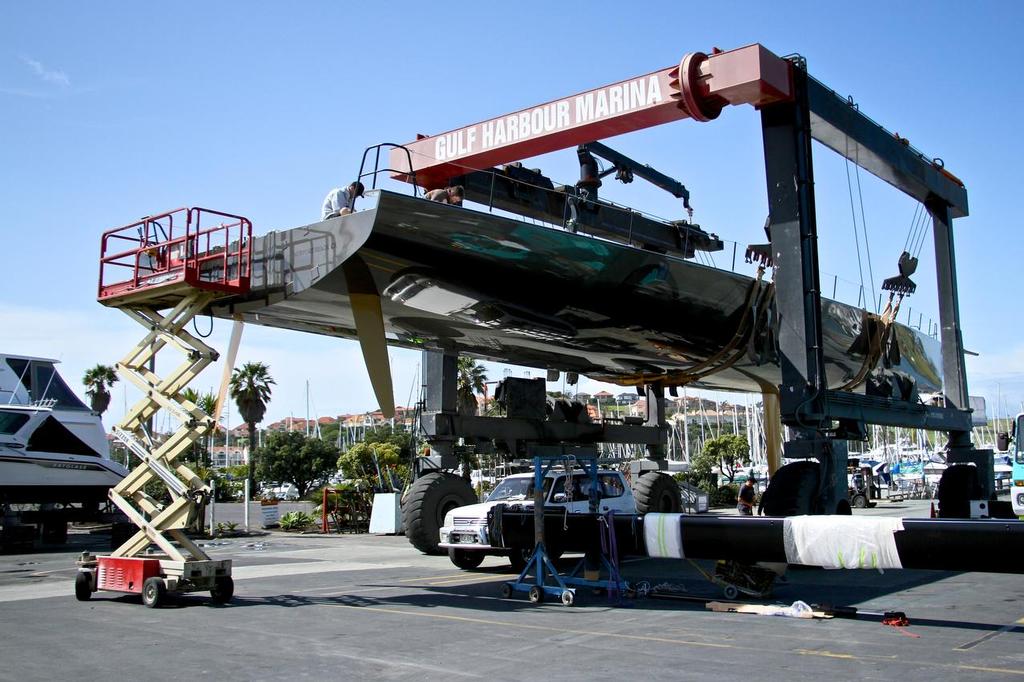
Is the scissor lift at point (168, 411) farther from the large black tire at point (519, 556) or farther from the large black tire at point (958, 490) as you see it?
the large black tire at point (958, 490)

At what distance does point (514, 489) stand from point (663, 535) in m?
4.57

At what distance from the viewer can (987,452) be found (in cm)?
1661

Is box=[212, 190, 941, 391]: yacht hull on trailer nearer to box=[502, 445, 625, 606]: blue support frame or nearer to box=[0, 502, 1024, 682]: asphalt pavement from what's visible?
box=[502, 445, 625, 606]: blue support frame

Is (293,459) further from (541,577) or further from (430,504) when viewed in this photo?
(541,577)

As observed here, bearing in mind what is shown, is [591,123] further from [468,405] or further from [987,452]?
[468,405]

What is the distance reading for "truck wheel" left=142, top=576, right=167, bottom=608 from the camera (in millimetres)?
9992

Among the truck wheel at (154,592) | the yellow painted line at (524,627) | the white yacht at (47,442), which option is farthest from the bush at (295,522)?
the yellow painted line at (524,627)

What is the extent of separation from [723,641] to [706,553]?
2054 mm

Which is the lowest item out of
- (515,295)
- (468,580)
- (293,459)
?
(468,580)

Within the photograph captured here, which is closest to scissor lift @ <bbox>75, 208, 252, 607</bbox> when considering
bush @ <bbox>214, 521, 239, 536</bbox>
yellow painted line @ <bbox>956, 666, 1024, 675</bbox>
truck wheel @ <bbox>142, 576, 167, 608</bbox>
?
truck wheel @ <bbox>142, 576, 167, 608</bbox>

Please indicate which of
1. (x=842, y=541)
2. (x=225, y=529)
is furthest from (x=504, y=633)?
(x=225, y=529)

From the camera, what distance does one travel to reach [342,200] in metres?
10.1

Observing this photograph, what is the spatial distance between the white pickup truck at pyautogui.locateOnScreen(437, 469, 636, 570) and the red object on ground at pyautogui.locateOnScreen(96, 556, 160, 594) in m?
4.31

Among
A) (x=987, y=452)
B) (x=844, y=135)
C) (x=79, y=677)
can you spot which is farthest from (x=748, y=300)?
(x=79, y=677)
